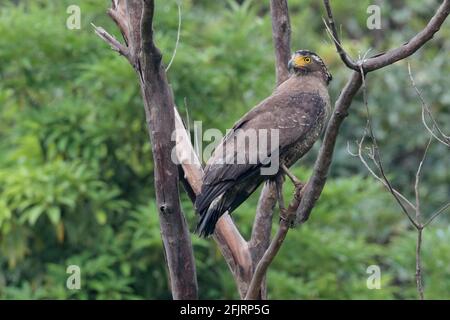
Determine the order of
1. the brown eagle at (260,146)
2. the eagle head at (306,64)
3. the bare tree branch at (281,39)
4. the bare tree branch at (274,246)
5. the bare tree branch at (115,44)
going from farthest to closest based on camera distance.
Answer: the bare tree branch at (281,39) → the eagle head at (306,64) → the bare tree branch at (115,44) → the brown eagle at (260,146) → the bare tree branch at (274,246)

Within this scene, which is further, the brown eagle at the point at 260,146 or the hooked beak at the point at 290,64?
the hooked beak at the point at 290,64

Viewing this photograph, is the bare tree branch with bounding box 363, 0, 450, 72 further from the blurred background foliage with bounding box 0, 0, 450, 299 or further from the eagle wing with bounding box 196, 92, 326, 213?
the blurred background foliage with bounding box 0, 0, 450, 299

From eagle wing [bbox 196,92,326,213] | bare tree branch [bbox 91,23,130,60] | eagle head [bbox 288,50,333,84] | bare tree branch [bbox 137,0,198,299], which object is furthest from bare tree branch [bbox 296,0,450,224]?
bare tree branch [bbox 91,23,130,60]

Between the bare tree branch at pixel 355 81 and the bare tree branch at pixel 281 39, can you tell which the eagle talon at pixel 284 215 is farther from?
the bare tree branch at pixel 281 39

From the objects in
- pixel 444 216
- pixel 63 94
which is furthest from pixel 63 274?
pixel 444 216

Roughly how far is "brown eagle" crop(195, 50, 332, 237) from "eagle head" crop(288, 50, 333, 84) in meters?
0.07

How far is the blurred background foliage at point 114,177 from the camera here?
22.4ft

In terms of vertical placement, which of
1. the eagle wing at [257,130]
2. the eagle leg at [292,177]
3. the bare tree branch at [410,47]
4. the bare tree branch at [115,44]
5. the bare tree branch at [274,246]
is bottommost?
the bare tree branch at [274,246]

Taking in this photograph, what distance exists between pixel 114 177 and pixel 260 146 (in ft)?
10.4

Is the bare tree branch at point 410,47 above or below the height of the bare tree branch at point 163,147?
above

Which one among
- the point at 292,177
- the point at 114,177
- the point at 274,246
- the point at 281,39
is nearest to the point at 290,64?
the point at 281,39

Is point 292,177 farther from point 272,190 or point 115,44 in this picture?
point 115,44

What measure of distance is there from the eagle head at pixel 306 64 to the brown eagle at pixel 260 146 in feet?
0.22

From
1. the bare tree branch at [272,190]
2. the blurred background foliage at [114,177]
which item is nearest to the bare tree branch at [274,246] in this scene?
the bare tree branch at [272,190]
